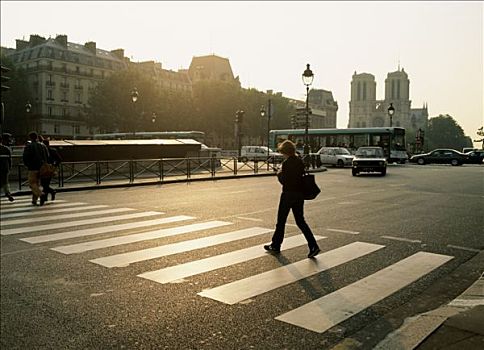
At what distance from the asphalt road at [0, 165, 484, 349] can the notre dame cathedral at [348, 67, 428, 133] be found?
17080 centimetres

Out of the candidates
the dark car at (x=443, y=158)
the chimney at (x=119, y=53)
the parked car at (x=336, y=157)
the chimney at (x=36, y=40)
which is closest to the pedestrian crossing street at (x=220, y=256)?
the parked car at (x=336, y=157)

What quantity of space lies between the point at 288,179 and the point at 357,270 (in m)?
1.72

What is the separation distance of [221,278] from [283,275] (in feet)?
2.72

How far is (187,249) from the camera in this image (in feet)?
26.3

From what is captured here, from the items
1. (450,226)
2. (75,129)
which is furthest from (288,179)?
(75,129)

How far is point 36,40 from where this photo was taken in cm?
9119

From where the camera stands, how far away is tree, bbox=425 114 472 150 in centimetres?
13300

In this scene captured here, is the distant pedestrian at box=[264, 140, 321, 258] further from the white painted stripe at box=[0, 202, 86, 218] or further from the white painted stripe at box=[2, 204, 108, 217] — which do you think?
the white painted stripe at box=[0, 202, 86, 218]

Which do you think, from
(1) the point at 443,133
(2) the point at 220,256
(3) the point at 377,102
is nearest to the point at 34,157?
(2) the point at 220,256

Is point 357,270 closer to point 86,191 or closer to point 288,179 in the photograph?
point 288,179

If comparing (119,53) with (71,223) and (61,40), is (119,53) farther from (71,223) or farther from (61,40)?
(71,223)

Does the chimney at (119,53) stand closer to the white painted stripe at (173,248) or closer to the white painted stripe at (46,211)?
the white painted stripe at (46,211)

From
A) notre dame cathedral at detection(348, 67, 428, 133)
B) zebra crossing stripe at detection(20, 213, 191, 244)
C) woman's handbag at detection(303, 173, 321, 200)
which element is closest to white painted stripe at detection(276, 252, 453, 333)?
woman's handbag at detection(303, 173, 321, 200)

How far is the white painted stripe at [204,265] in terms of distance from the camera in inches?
252
